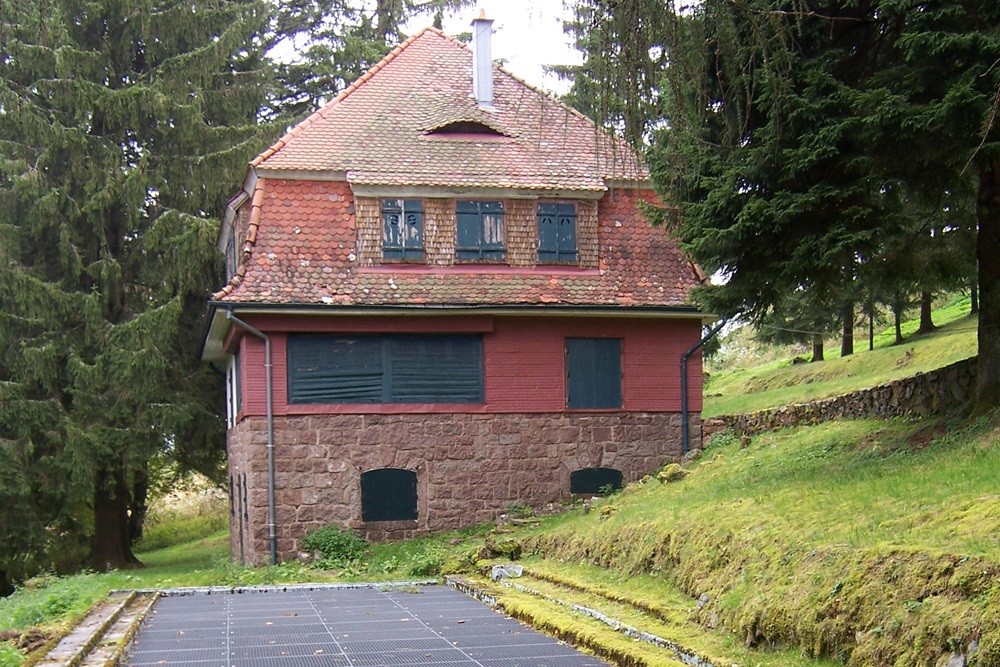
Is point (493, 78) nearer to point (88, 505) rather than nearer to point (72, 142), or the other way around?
point (72, 142)

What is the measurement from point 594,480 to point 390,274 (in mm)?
5534

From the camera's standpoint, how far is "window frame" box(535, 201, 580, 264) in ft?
71.7

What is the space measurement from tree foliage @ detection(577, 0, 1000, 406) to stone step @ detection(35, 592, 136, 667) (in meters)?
6.81

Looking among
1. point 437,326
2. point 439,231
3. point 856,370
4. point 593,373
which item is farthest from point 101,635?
point 856,370

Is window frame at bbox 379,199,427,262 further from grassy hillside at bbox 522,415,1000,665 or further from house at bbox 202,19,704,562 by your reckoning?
grassy hillside at bbox 522,415,1000,665

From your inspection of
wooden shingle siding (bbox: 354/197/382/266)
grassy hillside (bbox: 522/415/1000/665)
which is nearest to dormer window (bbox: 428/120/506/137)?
wooden shingle siding (bbox: 354/197/382/266)

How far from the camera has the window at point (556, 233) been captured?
71.8 ft

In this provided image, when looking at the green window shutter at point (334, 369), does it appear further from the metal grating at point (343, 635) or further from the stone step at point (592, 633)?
the stone step at point (592, 633)

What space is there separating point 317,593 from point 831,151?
8621 millimetres

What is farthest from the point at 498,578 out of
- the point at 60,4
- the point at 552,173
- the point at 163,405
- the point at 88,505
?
the point at 60,4

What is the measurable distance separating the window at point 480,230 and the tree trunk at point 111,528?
34.3 ft

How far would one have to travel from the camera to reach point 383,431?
20.6m

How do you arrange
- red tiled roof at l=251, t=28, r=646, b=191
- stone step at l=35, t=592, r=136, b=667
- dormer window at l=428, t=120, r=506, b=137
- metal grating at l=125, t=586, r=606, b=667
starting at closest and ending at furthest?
stone step at l=35, t=592, r=136, b=667
metal grating at l=125, t=586, r=606, b=667
red tiled roof at l=251, t=28, r=646, b=191
dormer window at l=428, t=120, r=506, b=137

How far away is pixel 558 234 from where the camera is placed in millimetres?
21984
